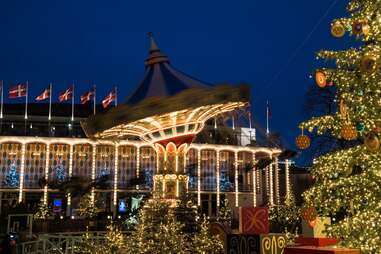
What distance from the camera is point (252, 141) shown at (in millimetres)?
48625

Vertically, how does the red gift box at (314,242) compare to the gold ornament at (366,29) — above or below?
below

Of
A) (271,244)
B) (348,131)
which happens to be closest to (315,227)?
(271,244)

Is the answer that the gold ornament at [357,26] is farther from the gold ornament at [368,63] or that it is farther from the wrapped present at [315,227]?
the wrapped present at [315,227]

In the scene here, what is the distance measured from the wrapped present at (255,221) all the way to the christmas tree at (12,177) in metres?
36.7

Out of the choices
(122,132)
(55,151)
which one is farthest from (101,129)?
(55,151)

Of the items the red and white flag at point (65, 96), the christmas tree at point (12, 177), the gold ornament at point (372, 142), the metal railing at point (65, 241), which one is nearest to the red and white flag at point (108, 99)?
the red and white flag at point (65, 96)

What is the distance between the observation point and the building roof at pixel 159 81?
868 inches

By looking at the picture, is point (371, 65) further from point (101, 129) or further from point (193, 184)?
point (193, 184)

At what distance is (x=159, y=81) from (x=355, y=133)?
48.5 feet

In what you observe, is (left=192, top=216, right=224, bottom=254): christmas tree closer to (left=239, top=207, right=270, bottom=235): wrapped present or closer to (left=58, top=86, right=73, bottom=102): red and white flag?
(left=239, top=207, right=270, bottom=235): wrapped present

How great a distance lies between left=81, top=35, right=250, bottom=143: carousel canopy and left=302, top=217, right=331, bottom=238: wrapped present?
39.4ft

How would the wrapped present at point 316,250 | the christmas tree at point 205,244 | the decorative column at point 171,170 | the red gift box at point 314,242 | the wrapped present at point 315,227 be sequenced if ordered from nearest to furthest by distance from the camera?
the wrapped present at point 316,250 < the red gift box at point 314,242 < the wrapped present at point 315,227 < the christmas tree at point 205,244 < the decorative column at point 171,170

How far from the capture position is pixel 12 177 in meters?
42.4

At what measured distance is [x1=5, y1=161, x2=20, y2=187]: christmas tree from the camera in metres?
42.2
